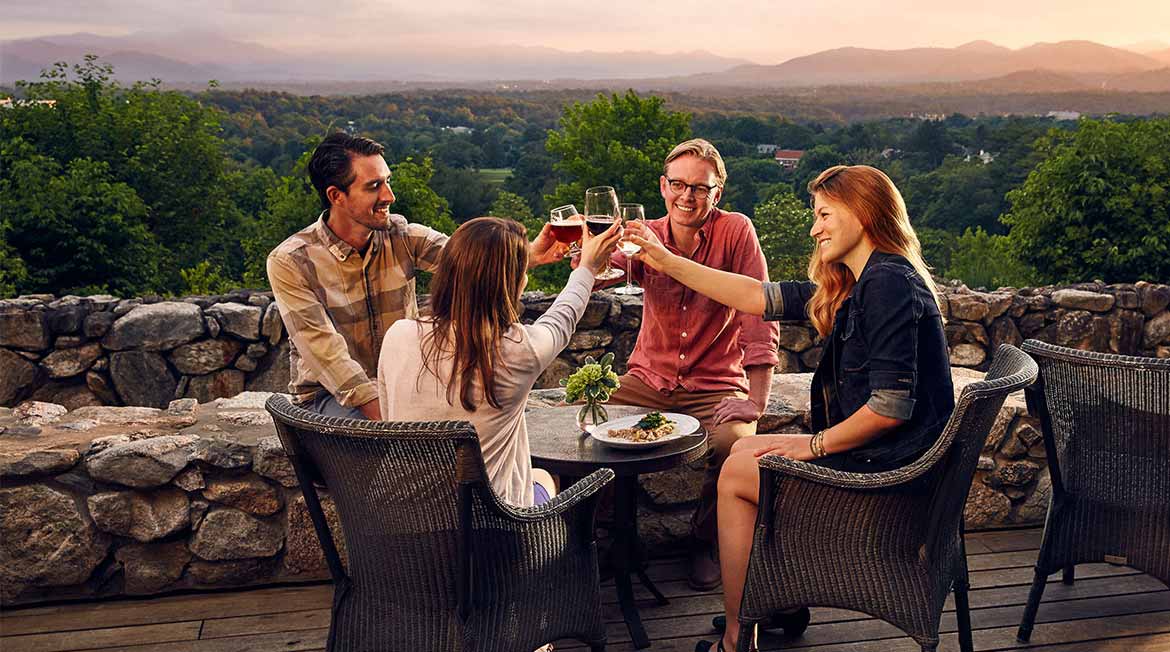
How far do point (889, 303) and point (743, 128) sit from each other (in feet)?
162

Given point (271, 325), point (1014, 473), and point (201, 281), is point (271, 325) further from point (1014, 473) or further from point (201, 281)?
point (201, 281)

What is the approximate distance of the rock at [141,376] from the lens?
20.2 feet

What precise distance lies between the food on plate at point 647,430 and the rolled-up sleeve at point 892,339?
62cm

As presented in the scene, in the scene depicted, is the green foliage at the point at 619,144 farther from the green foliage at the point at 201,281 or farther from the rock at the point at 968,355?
the rock at the point at 968,355

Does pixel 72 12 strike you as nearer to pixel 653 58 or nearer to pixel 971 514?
pixel 653 58

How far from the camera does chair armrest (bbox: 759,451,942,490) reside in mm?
2162

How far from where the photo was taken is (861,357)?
2438 millimetres

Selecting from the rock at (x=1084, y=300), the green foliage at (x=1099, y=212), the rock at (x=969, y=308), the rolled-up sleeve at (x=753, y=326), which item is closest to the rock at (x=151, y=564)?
the rolled-up sleeve at (x=753, y=326)

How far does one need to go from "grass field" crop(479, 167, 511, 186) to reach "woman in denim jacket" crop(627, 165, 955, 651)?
4630cm

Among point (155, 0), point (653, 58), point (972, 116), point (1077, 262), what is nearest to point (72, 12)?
point (155, 0)

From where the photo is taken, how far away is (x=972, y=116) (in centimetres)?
5725

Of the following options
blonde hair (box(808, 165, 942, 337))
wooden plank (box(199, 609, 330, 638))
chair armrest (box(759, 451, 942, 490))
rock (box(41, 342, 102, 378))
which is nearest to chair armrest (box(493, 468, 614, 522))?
chair armrest (box(759, 451, 942, 490))

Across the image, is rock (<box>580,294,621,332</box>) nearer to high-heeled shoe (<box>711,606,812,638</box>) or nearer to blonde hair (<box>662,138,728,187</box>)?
blonde hair (<box>662,138,728,187</box>)

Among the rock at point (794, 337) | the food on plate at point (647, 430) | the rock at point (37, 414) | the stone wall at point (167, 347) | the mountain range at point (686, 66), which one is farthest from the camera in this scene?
the mountain range at point (686, 66)
